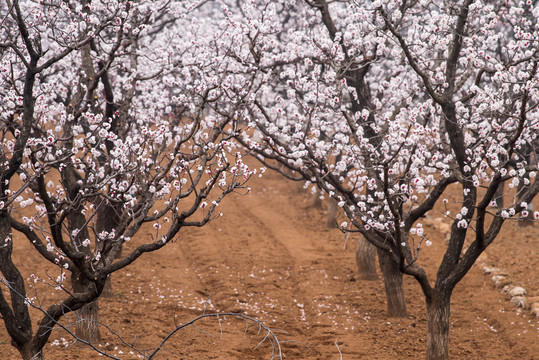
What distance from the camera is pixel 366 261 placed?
A: 15.7m

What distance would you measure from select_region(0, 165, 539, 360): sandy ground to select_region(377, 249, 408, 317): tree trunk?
0.80 ft

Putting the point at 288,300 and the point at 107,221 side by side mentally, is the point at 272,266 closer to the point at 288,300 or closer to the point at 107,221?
the point at 288,300

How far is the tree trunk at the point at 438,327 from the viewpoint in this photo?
31.7 ft

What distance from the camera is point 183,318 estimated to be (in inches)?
505

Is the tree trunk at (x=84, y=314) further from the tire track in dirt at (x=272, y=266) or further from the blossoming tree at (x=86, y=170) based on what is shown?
the tire track in dirt at (x=272, y=266)

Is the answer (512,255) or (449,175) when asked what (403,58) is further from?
(512,255)

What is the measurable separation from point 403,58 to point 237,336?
312 inches

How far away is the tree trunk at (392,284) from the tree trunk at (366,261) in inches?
116

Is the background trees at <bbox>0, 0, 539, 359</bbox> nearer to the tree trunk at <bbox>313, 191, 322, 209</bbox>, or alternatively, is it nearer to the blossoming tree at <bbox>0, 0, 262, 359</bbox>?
the blossoming tree at <bbox>0, 0, 262, 359</bbox>

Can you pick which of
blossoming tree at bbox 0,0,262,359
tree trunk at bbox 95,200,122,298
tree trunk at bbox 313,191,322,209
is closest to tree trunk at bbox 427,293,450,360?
blossoming tree at bbox 0,0,262,359

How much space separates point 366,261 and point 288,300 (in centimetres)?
281

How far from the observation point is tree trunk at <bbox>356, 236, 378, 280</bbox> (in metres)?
15.6

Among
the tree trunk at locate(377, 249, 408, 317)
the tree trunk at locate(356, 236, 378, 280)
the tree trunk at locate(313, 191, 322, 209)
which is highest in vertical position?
the tree trunk at locate(313, 191, 322, 209)

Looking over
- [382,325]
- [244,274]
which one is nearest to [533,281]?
[382,325]
